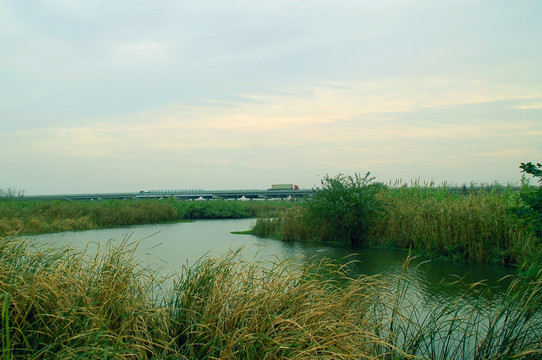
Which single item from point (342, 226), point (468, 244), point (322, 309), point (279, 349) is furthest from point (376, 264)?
point (279, 349)

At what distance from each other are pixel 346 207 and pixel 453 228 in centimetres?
351

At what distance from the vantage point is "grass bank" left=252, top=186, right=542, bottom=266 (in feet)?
33.4

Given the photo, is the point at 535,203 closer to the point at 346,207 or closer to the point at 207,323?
the point at 207,323

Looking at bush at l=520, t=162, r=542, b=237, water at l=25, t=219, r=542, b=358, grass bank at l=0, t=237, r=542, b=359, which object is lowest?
water at l=25, t=219, r=542, b=358

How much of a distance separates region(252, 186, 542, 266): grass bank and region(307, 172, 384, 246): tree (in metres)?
0.18

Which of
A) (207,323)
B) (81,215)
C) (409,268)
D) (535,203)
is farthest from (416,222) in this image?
(81,215)

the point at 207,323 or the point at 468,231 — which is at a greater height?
the point at 468,231

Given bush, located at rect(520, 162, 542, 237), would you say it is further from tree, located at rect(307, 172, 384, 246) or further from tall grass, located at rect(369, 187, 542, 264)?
tree, located at rect(307, 172, 384, 246)

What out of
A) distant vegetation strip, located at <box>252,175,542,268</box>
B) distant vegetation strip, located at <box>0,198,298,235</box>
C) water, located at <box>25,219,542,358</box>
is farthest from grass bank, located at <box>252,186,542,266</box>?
distant vegetation strip, located at <box>0,198,298,235</box>

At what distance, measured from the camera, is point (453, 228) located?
1133 centimetres

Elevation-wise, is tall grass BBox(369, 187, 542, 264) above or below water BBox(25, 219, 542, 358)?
above

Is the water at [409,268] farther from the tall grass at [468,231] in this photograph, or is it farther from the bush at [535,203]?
the bush at [535,203]

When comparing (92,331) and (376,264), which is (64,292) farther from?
(376,264)

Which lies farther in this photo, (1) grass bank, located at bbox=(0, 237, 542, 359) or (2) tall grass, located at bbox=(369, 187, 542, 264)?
(2) tall grass, located at bbox=(369, 187, 542, 264)
